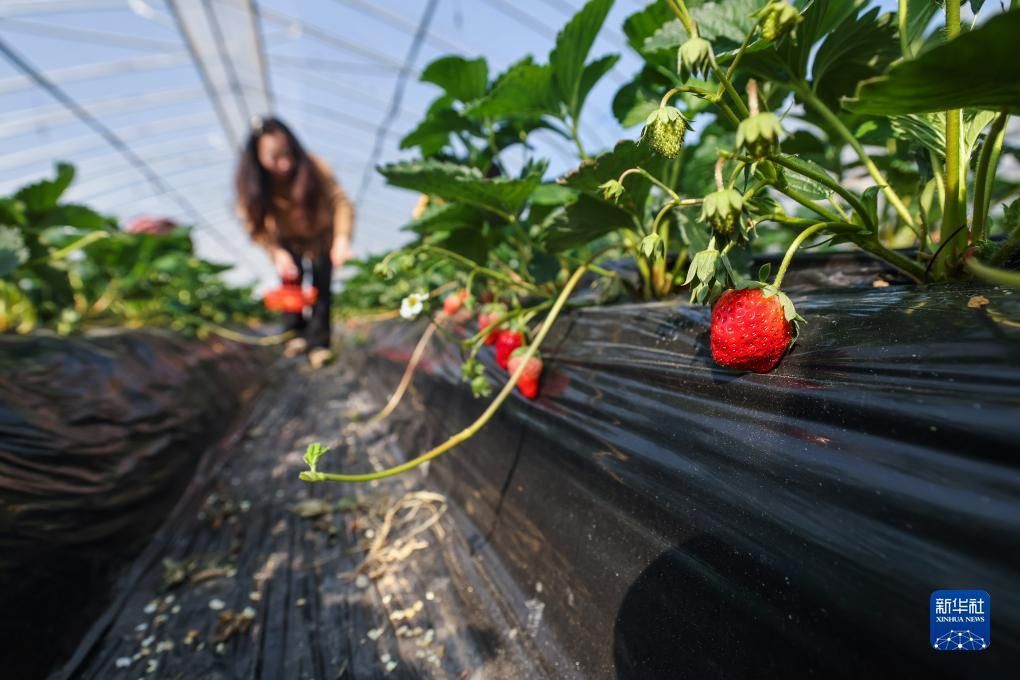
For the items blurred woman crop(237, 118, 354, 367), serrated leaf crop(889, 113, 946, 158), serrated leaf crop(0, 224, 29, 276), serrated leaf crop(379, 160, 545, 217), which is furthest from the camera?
blurred woman crop(237, 118, 354, 367)

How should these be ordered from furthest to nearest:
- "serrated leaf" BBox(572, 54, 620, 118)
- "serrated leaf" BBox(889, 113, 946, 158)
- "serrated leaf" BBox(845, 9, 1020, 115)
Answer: "serrated leaf" BBox(572, 54, 620, 118)
"serrated leaf" BBox(889, 113, 946, 158)
"serrated leaf" BBox(845, 9, 1020, 115)

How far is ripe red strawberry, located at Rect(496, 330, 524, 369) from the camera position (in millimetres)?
753

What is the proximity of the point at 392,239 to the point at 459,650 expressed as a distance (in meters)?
11.8

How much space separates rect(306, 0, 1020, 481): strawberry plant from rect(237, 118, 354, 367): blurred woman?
211 cm

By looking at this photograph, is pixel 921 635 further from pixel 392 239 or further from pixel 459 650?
pixel 392 239

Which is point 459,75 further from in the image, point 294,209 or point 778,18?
point 294,209

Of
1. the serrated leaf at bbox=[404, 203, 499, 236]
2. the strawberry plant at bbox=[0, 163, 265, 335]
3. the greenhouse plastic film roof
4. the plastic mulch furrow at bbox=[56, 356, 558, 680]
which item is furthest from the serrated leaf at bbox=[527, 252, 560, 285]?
the greenhouse plastic film roof

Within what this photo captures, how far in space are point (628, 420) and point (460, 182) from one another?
1.13 feet

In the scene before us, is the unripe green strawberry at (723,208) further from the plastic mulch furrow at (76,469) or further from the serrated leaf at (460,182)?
the plastic mulch furrow at (76,469)

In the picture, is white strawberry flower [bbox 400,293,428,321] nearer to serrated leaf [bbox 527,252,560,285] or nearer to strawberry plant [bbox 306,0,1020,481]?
strawberry plant [bbox 306,0,1020,481]

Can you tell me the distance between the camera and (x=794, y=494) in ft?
1.19

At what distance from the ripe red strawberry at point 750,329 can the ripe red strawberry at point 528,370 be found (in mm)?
309

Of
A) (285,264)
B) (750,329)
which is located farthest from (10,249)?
(285,264)

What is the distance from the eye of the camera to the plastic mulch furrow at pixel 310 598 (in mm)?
633
